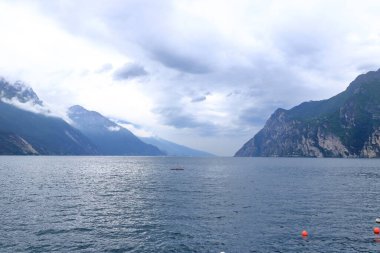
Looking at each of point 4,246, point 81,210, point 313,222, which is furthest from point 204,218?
point 4,246

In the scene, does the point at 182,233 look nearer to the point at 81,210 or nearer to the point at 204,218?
the point at 204,218

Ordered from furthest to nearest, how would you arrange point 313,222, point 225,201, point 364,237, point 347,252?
point 225,201 → point 313,222 → point 364,237 → point 347,252

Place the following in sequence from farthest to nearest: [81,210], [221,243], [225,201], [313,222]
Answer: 1. [225,201]
2. [81,210]
3. [313,222]
4. [221,243]

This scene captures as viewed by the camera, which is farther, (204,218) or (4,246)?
(204,218)

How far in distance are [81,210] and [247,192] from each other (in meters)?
47.6

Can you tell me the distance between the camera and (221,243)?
141 feet

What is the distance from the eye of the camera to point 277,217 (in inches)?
2299

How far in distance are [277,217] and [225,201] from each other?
19.3 meters

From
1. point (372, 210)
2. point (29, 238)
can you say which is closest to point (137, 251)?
point (29, 238)

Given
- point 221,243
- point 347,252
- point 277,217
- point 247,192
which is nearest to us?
point 347,252

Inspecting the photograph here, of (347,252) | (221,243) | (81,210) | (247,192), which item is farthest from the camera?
(247,192)

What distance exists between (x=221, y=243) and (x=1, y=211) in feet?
140

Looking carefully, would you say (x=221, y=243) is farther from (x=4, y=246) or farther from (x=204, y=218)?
(x=4, y=246)

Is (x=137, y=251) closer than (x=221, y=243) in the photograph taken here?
Yes
